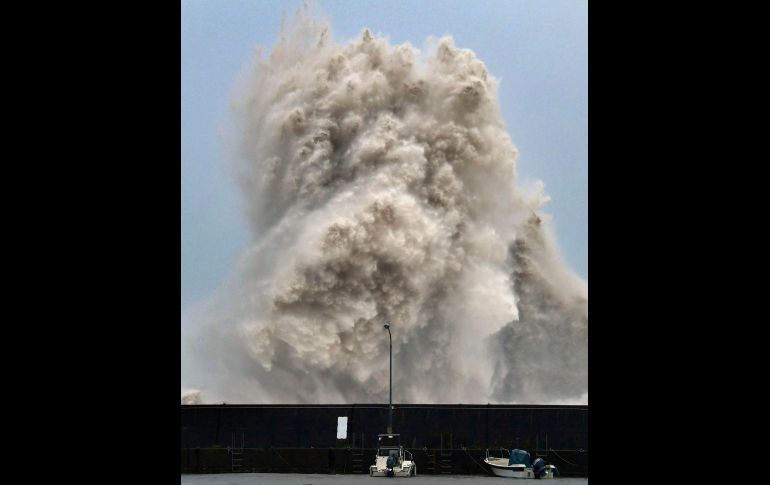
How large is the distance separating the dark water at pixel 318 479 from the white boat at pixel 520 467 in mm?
403

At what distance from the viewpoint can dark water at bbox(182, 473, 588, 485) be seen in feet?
105

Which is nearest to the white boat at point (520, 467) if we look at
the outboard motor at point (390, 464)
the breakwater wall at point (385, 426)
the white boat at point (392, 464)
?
the white boat at point (392, 464)

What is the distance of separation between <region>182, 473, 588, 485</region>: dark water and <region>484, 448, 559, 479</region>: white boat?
1.32 feet

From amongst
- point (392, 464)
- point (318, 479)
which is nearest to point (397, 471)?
point (392, 464)

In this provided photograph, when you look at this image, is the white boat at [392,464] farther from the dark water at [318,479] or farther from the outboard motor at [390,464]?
the dark water at [318,479]

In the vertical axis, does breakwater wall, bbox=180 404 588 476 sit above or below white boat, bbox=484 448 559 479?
above

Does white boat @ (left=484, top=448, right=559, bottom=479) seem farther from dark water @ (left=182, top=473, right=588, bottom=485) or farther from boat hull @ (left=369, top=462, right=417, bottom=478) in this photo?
boat hull @ (left=369, top=462, right=417, bottom=478)

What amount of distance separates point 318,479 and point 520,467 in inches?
286

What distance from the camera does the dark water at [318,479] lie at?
3189 centimetres

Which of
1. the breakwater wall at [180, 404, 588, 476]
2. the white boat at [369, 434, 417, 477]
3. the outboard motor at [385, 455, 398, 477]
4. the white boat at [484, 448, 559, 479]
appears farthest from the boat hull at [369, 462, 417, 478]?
the breakwater wall at [180, 404, 588, 476]

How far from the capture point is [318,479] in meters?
33.7
